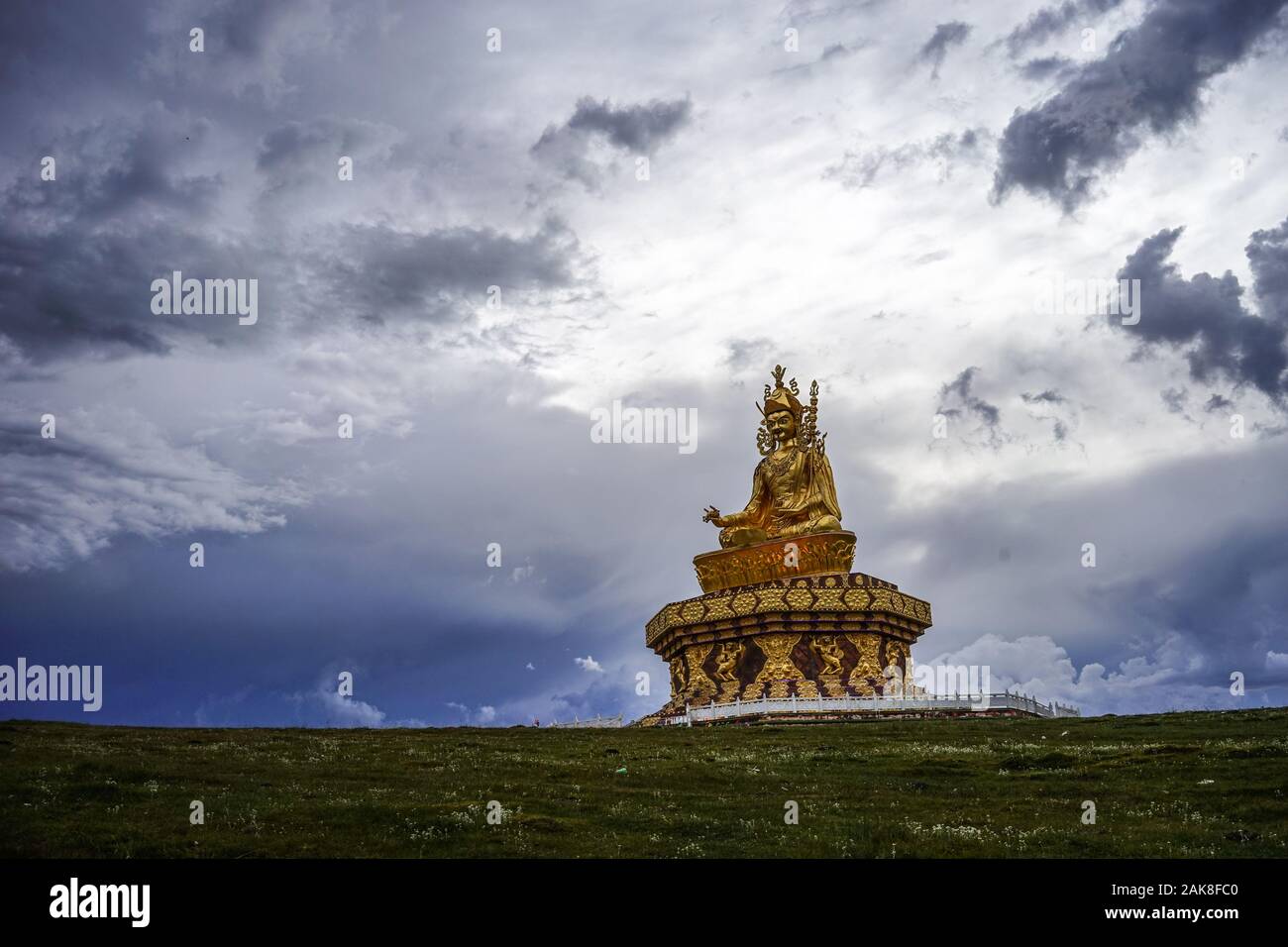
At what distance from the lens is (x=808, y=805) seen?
2578cm

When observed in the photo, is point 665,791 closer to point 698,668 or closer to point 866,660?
point 866,660

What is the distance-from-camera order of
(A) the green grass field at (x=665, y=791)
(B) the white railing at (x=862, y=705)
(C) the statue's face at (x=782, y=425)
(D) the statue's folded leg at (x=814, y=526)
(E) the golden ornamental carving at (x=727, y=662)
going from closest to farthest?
(A) the green grass field at (x=665, y=791) < (B) the white railing at (x=862, y=705) < (E) the golden ornamental carving at (x=727, y=662) < (D) the statue's folded leg at (x=814, y=526) < (C) the statue's face at (x=782, y=425)

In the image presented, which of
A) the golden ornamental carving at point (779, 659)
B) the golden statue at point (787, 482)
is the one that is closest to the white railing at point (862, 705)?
the golden ornamental carving at point (779, 659)

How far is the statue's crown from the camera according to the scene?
6112 cm

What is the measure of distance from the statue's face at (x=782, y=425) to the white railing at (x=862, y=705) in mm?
15241

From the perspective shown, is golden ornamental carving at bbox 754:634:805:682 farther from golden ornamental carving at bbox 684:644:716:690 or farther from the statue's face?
the statue's face

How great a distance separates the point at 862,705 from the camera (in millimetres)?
47438

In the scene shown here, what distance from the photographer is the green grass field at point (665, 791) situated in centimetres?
2198

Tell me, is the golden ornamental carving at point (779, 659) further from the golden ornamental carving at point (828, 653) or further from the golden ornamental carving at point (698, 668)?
the golden ornamental carving at point (698, 668)

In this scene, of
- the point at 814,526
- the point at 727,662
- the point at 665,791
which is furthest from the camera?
the point at 814,526

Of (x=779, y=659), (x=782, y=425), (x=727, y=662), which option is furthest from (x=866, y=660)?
(x=782, y=425)

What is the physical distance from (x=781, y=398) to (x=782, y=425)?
128 cm
